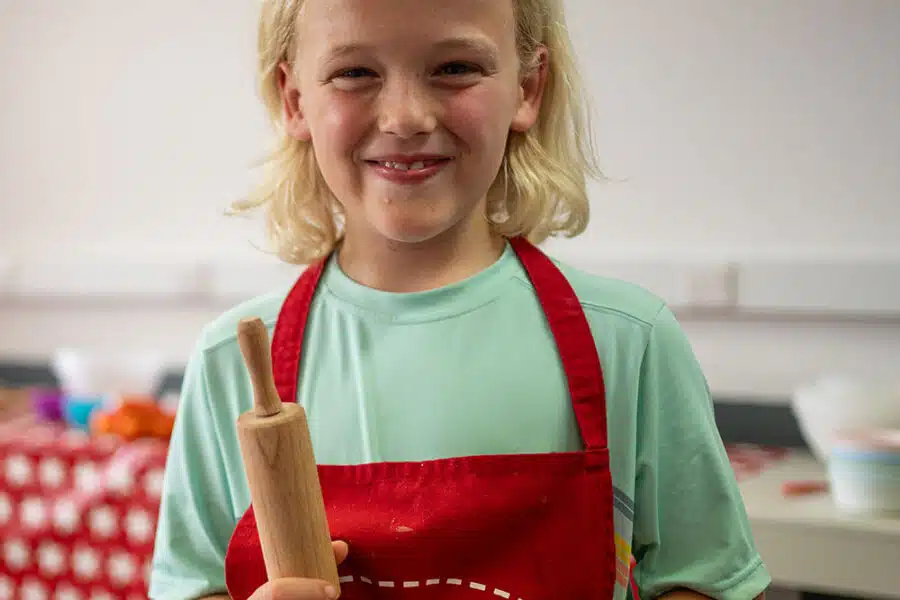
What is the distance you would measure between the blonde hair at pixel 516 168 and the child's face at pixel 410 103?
7 cm

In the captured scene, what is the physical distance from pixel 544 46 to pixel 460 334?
0.83 ft

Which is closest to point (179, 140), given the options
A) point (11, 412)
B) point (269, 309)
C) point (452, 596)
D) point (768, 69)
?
point (11, 412)

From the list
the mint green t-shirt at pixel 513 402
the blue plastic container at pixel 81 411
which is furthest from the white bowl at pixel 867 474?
the blue plastic container at pixel 81 411

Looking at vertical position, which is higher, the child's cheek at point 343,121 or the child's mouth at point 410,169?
the child's cheek at point 343,121

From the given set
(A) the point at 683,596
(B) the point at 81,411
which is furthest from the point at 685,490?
(B) the point at 81,411

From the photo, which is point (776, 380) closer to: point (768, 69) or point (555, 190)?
point (768, 69)

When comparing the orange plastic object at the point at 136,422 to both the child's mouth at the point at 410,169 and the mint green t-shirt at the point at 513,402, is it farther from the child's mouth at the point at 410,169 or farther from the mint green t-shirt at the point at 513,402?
the child's mouth at the point at 410,169

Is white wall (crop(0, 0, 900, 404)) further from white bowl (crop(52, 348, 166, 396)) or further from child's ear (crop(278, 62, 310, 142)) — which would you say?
child's ear (crop(278, 62, 310, 142))

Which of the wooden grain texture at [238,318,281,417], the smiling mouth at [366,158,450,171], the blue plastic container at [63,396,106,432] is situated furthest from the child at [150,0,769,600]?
the blue plastic container at [63,396,106,432]

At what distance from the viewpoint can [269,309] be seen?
0.92 meters

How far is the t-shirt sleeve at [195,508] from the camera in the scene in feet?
2.94

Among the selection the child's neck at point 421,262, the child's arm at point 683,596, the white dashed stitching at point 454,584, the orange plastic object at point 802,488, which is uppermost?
the child's neck at point 421,262

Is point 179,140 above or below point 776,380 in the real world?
above

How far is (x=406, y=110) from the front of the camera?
2.54 feet
